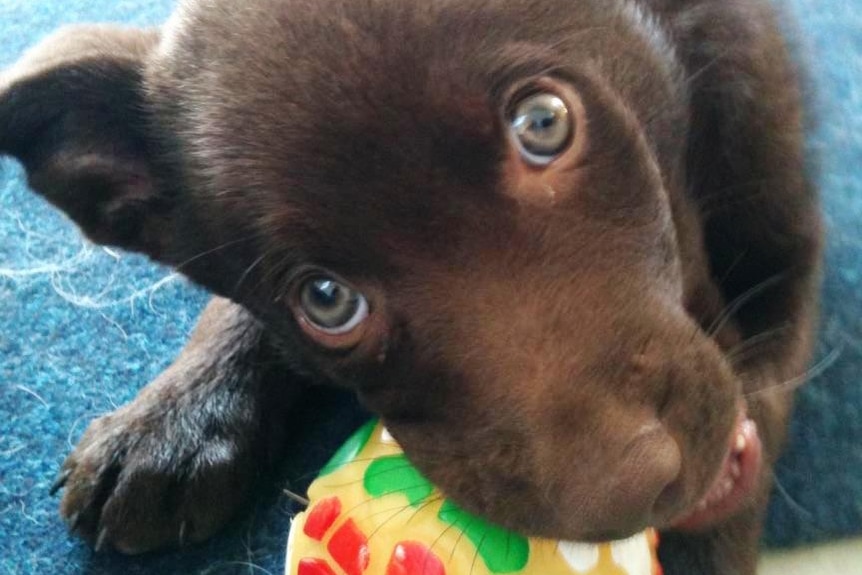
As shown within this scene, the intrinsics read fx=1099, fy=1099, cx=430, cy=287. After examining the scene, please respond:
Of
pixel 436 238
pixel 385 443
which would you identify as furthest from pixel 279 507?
pixel 436 238

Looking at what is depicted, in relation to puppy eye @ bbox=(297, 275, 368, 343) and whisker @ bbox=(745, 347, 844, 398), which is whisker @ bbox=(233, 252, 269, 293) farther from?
whisker @ bbox=(745, 347, 844, 398)

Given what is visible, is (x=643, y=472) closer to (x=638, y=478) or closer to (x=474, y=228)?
(x=638, y=478)

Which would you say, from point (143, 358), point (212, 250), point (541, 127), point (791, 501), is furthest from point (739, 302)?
point (143, 358)

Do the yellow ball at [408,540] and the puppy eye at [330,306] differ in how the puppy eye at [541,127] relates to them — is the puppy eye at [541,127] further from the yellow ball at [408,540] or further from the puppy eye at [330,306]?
the yellow ball at [408,540]

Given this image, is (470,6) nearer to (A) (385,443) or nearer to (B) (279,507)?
(A) (385,443)

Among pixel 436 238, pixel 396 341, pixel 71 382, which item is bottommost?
pixel 71 382

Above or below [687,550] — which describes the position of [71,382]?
below
